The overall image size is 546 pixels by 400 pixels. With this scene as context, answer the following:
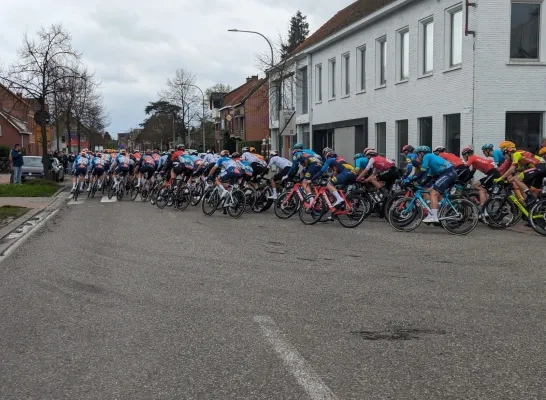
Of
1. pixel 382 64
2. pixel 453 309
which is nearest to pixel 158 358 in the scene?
pixel 453 309

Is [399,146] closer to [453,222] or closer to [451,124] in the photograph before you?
[451,124]

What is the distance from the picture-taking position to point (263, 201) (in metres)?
16.5

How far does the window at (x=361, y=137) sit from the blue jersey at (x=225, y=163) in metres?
12.7

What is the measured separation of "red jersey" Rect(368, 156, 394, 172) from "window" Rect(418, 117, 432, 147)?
8.68 metres

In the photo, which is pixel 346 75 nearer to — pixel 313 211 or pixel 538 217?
pixel 313 211

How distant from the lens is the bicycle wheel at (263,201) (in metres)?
16.4

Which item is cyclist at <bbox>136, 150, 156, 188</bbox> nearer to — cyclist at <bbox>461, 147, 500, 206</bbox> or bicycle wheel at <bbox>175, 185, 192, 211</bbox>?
bicycle wheel at <bbox>175, 185, 192, 211</bbox>

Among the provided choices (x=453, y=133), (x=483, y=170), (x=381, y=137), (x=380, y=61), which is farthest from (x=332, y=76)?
(x=483, y=170)

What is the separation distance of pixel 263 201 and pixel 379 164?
3.79m

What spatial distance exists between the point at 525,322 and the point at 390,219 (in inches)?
273

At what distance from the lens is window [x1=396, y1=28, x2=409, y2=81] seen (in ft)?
78.0

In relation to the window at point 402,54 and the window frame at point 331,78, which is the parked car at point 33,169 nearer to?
the window frame at point 331,78

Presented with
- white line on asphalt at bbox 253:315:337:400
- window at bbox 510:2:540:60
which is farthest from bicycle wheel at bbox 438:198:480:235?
window at bbox 510:2:540:60

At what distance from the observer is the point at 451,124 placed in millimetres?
20438
